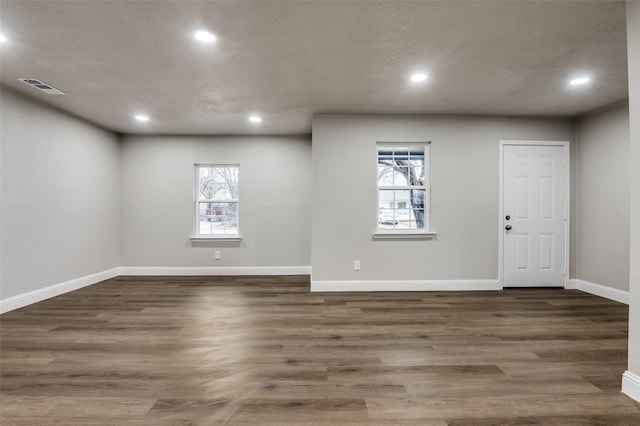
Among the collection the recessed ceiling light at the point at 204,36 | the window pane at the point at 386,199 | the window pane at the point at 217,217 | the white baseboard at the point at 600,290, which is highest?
the recessed ceiling light at the point at 204,36

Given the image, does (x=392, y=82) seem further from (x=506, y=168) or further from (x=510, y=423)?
(x=510, y=423)

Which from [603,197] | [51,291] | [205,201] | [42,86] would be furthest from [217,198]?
[603,197]

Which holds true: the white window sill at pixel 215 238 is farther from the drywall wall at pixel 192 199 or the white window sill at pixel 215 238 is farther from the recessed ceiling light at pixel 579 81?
the recessed ceiling light at pixel 579 81

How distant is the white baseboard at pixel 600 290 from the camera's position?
4105 millimetres

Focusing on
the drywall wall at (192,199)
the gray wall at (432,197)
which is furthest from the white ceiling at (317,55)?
the drywall wall at (192,199)

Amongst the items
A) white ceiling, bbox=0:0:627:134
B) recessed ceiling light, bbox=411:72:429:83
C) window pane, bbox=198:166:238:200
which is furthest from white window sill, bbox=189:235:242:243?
recessed ceiling light, bbox=411:72:429:83

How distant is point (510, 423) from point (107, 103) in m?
5.18

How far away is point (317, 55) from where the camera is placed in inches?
113

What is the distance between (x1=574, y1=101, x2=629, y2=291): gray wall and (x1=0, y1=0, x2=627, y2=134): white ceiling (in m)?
0.34

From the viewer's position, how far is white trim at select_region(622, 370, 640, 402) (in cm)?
195

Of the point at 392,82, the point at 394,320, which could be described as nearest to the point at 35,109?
the point at 392,82

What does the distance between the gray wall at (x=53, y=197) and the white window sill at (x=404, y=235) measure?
14.6 feet

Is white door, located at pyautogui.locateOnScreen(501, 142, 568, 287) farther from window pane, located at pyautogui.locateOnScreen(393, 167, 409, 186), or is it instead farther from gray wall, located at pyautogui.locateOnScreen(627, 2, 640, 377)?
gray wall, located at pyautogui.locateOnScreen(627, 2, 640, 377)

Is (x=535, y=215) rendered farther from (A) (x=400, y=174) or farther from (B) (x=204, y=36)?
(B) (x=204, y=36)
